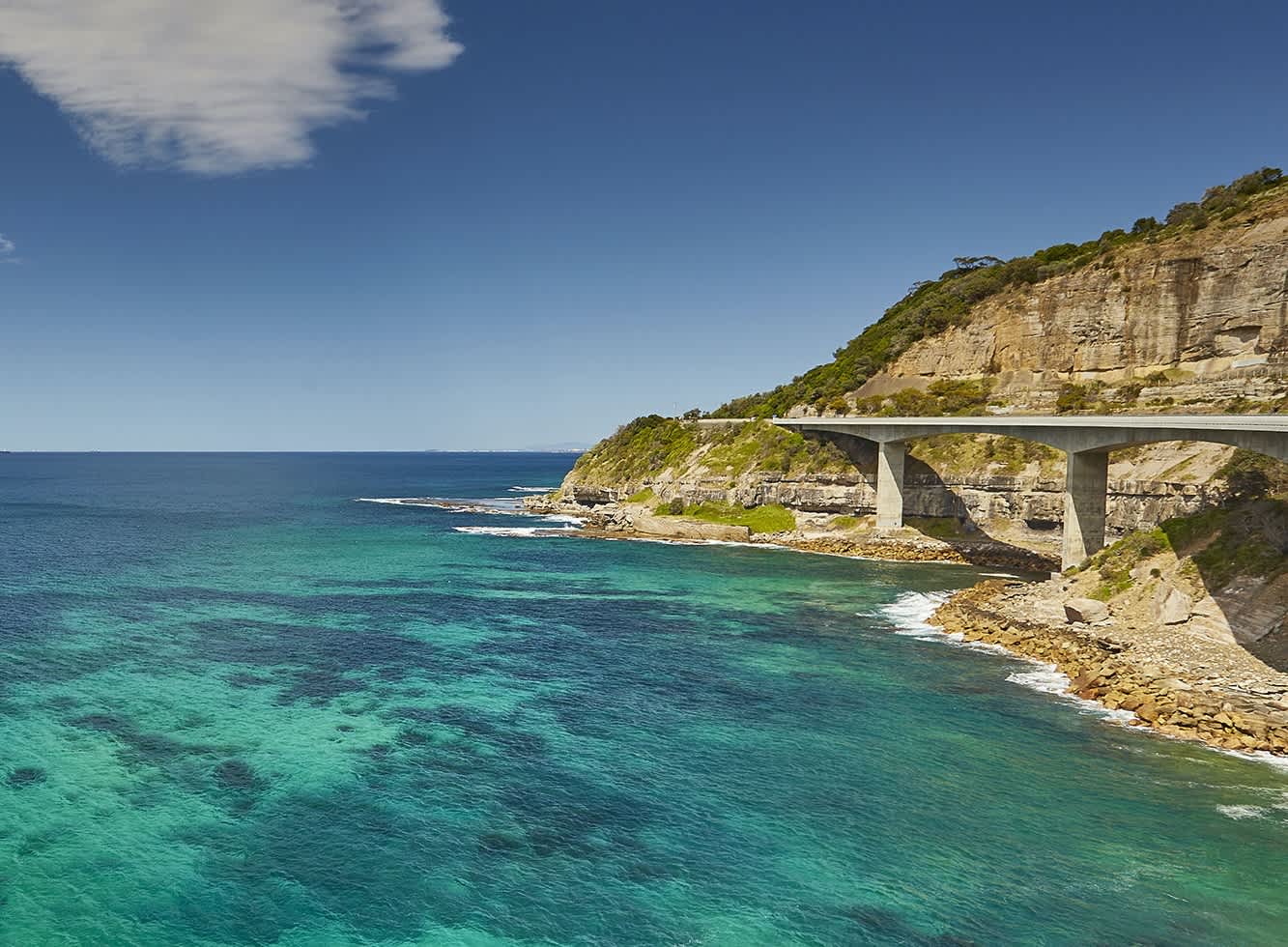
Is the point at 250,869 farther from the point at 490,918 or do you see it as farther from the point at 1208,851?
the point at 1208,851

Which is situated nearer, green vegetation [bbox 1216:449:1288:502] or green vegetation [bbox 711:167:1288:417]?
green vegetation [bbox 1216:449:1288:502]

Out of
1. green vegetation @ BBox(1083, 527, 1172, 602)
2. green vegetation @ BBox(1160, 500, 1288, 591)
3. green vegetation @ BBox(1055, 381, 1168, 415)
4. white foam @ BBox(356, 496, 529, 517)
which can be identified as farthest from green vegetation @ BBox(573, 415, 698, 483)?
green vegetation @ BBox(1160, 500, 1288, 591)

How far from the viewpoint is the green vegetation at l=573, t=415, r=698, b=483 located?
430 feet

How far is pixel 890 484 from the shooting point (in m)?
98.1

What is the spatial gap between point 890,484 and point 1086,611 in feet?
147

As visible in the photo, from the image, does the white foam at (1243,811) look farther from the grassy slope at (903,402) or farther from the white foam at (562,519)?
the white foam at (562,519)

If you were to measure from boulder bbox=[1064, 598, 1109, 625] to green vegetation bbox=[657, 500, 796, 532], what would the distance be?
168ft

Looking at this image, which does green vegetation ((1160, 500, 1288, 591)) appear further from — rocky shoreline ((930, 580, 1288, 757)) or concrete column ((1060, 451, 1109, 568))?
concrete column ((1060, 451, 1109, 568))

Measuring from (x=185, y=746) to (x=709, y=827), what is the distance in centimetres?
2154

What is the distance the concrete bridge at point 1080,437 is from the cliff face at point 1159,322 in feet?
64.4

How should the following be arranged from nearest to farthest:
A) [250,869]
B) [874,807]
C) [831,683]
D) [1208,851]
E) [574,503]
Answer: [250,869], [1208,851], [874,807], [831,683], [574,503]

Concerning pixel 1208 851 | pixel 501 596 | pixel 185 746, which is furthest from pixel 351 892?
pixel 501 596

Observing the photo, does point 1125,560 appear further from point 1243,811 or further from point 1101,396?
point 1101,396

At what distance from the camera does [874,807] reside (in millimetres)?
29094
